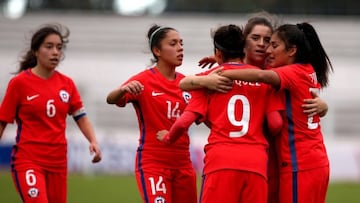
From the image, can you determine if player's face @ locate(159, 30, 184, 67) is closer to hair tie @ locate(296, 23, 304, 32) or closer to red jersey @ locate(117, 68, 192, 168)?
red jersey @ locate(117, 68, 192, 168)

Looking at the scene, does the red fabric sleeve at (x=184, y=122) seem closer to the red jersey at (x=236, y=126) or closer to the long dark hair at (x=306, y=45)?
the red jersey at (x=236, y=126)

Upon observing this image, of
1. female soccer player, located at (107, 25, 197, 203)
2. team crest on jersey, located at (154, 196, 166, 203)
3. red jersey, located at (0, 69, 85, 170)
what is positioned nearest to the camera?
team crest on jersey, located at (154, 196, 166, 203)

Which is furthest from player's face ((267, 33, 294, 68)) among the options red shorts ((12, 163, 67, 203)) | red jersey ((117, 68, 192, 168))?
red shorts ((12, 163, 67, 203))

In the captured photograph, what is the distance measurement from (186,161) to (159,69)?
2.89 ft

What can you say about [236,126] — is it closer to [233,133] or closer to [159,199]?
[233,133]

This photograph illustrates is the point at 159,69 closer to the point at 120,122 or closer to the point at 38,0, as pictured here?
the point at 120,122

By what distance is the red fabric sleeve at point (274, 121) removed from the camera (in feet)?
22.6

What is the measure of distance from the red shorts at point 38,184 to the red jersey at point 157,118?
1062 mm

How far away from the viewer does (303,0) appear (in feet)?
97.3

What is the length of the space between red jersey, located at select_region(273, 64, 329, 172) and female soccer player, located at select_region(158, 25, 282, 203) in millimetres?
188

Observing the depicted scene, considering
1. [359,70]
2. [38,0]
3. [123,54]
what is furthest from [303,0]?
[38,0]

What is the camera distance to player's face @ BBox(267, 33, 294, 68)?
718 cm

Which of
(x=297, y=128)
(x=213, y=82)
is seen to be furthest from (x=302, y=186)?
(x=213, y=82)

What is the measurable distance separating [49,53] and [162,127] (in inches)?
66.0
